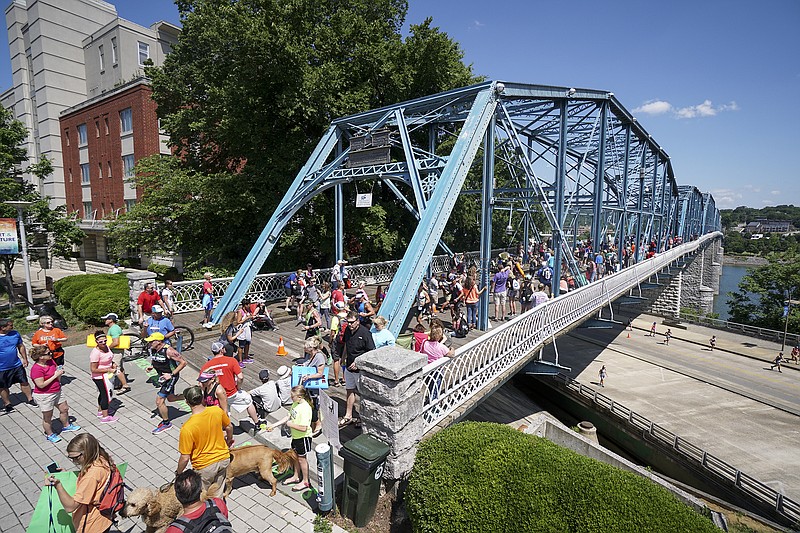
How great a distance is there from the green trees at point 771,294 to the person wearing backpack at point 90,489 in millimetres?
51168

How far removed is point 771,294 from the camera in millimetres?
41625

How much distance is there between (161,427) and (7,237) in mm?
12912

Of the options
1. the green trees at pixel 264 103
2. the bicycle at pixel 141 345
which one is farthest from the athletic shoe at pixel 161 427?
the green trees at pixel 264 103

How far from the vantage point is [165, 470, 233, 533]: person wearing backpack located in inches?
131

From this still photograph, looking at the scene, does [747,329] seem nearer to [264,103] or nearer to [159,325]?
[264,103]

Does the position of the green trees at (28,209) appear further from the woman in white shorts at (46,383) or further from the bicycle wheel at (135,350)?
the woman in white shorts at (46,383)

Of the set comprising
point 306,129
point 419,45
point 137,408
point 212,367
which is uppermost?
point 419,45

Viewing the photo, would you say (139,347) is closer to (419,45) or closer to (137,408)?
(137,408)

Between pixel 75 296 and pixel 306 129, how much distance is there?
39.1ft

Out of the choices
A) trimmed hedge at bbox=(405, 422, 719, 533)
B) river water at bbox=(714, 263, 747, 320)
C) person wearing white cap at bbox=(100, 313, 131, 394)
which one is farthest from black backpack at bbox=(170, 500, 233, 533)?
river water at bbox=(714, 263, 747, 320)

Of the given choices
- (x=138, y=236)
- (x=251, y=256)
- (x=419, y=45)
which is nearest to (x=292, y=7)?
(x=419, y=45)

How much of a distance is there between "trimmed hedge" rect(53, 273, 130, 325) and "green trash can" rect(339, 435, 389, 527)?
12.7 metres

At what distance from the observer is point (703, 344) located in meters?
32.7

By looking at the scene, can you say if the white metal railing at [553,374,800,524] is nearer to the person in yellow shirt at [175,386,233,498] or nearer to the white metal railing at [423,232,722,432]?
the white metal railing at [423,232,722,432]
